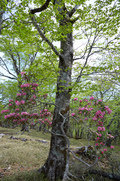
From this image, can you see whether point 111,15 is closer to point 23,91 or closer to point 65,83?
point 65,83

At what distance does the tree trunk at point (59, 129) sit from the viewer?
371 centimetres

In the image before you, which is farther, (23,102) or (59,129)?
(23,102)

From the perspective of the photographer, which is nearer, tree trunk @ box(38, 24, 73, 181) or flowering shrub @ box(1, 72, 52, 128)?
tree trunk @ box(38, 24, 73, 181)

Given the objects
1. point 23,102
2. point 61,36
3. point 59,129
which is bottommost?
point 59,129

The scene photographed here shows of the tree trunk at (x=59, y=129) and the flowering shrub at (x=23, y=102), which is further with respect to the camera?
the flowering shrub at (x=23, y=102)

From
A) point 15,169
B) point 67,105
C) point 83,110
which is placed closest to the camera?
point 67,105

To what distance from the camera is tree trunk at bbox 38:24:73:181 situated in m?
3.71

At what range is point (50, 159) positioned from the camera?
12.5 feet

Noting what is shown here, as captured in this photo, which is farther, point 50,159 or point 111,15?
point 111,15

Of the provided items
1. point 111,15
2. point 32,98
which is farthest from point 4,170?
point 111,15

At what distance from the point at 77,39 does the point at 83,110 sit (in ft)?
11.5

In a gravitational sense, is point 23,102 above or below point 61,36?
below

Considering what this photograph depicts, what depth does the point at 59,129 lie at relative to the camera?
3869 mm

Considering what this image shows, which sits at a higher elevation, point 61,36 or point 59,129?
point 61,36
